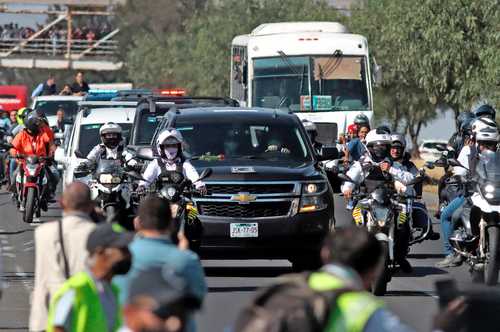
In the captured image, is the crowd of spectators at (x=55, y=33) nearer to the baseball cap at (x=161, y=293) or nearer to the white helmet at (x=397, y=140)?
the white helmet at (x=397, y=140)

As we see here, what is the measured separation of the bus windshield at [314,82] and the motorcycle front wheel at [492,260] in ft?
60.9

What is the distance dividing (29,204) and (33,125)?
4.18 ft

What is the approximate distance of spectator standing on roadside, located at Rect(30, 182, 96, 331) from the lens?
30.3ft

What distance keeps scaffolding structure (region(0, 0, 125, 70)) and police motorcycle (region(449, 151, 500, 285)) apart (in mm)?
75967

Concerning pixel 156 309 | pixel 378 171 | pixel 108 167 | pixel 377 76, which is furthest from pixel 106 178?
pixel 377 76

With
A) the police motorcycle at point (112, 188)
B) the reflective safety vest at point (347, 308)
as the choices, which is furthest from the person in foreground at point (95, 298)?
the police motorcycle at point (112, 188)

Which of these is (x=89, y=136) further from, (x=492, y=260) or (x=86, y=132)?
(x=492, y=260)

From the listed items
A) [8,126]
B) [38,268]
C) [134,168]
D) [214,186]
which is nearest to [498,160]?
[214,186]

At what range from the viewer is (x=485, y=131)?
1756 cm

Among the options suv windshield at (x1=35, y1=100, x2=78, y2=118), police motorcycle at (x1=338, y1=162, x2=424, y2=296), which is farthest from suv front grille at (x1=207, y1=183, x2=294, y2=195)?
suv windshield at (x1=35, y1=100, x2=78, y2=118)

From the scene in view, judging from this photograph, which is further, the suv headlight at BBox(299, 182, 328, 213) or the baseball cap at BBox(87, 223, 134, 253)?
the suv headlight at BBox(299, 182, 328, 213)

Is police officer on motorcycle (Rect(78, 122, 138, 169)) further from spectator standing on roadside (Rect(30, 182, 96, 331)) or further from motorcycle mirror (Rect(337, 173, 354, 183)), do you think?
spectator standing on roadside (Rect(30, 182, 96, 331))

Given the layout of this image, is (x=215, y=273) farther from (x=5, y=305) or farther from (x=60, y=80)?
(x=60, y=80)

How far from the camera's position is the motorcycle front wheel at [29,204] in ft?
85.9
